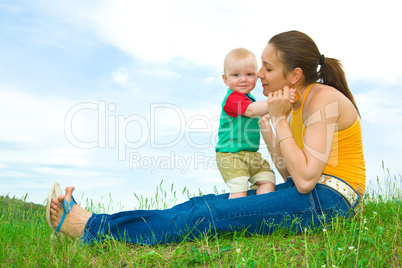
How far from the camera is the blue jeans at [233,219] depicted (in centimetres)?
437

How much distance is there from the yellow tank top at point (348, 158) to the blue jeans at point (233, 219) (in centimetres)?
23

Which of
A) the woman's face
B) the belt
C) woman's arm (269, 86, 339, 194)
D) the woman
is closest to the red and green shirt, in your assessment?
the woman's face

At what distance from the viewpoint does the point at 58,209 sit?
4613mm

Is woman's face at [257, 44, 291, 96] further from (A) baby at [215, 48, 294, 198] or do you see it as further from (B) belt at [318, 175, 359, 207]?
(B) belt at [318, 175, 359, 207]

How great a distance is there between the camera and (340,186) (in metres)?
4.35

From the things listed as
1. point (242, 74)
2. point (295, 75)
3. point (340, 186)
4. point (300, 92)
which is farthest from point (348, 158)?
point (242, 74)

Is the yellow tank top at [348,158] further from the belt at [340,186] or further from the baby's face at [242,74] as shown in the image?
the baby's face at [242,74]

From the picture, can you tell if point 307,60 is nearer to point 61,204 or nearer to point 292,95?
point 292,95

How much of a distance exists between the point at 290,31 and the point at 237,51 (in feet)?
2.93

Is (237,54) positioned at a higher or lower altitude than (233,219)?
higher

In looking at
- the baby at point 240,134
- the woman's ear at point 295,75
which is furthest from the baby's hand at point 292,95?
the baby at point 240,134

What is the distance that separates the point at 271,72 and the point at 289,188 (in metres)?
1.42

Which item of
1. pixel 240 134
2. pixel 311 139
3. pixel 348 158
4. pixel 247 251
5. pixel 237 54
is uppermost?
pixel 237 54

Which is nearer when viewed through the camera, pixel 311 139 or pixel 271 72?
pixel 311 139
